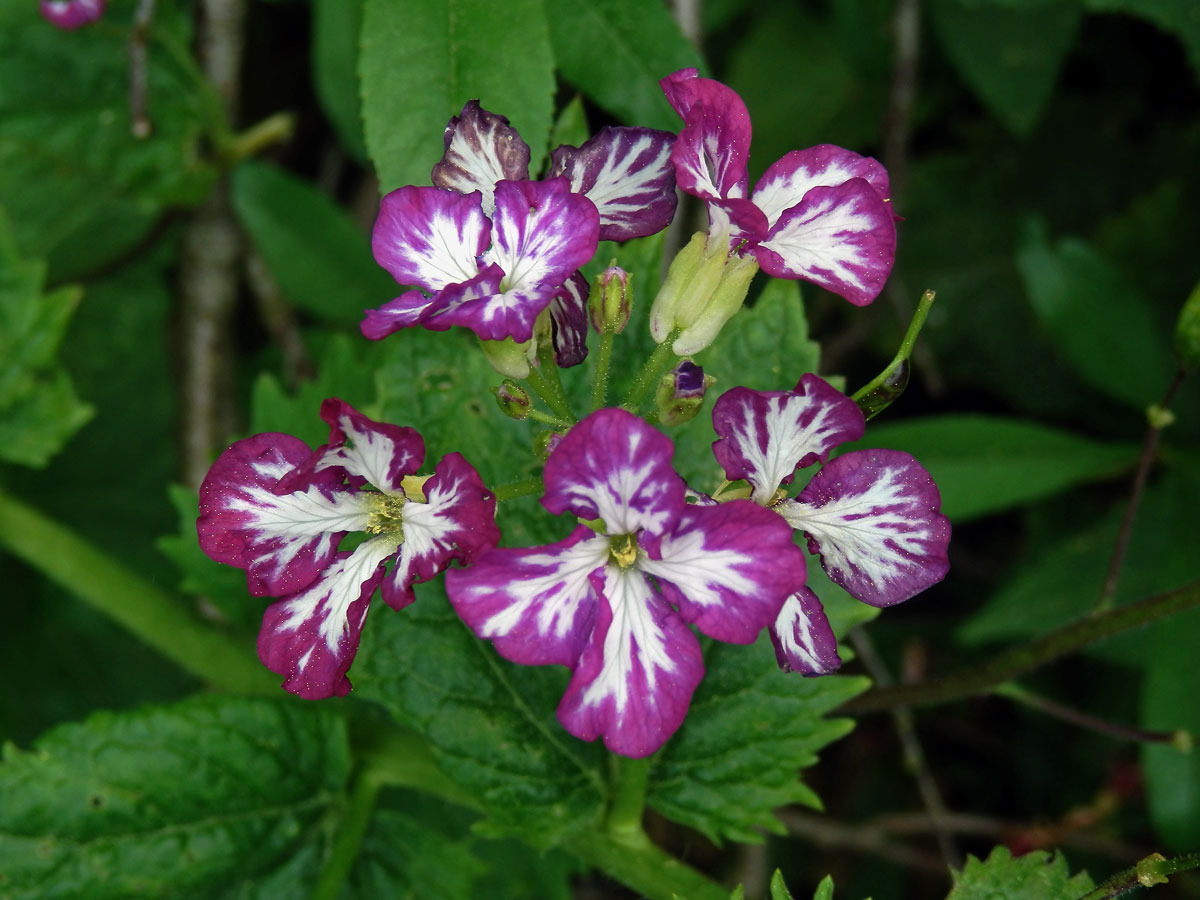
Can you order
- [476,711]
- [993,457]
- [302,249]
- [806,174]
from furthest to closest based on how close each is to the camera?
[302,249], [993,457], [476,711], [806,174]

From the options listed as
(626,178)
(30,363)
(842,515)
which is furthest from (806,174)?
(30,363)

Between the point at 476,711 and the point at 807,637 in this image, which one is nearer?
the point at 807,637

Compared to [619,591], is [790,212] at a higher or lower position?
higher

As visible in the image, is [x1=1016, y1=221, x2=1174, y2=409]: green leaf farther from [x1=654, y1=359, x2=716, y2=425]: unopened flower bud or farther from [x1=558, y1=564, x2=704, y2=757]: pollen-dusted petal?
[x1=558, y1=564, x2=704, y2=757]: pollen-dusted petal

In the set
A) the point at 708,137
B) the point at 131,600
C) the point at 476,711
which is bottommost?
the point at 131,600

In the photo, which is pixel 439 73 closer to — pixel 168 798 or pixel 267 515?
pixel 267 515

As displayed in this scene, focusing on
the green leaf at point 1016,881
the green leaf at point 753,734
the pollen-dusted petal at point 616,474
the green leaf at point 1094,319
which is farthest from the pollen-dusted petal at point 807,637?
the green leaf at point 1094,319

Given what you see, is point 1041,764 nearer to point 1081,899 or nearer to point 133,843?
point 1081,899
